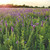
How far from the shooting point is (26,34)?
1.54 m

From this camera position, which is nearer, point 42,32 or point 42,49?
point 42,49

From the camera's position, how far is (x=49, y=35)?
1382mm

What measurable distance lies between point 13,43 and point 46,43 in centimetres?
44

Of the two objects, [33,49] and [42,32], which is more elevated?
[42,32]

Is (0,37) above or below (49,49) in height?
above

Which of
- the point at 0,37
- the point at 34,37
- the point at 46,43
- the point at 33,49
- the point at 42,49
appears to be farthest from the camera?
the point at 0,37

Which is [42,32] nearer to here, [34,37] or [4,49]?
[34,37]

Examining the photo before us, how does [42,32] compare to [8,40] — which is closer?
[8,40]

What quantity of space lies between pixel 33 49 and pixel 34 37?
31 centimetres

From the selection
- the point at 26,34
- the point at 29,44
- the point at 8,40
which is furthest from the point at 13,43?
the point at 26,34

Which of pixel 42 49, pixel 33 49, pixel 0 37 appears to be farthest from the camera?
pixel 0 37

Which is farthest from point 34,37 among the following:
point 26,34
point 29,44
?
point 29,44

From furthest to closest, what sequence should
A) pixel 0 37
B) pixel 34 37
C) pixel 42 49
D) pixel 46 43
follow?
1. pixel 0 37
2. pixel 34 37
3. pixel 46 43
4. pixel 42 49

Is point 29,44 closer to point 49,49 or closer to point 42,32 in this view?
point 49,49
